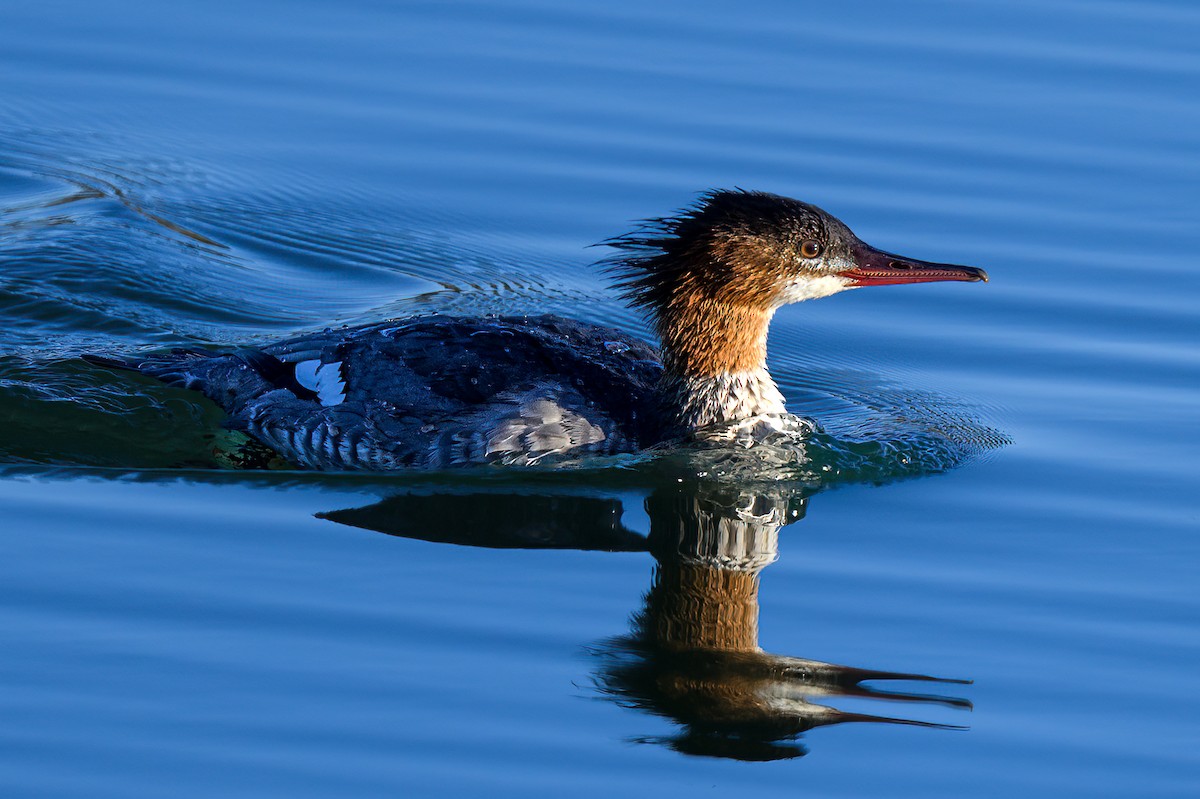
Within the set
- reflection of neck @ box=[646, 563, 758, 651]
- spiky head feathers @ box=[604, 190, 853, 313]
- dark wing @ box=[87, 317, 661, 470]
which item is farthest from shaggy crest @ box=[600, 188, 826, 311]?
reflection of neck @ box=[646, 563, 758, 651]

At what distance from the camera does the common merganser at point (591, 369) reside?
915 centimetres

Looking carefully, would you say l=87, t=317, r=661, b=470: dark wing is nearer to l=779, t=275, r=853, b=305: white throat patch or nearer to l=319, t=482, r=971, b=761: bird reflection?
l=319, t=482, r=971, b=761: bird reflection

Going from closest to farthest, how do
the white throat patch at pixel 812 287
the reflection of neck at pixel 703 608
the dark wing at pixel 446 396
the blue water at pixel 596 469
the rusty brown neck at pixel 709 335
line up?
the blue water at pixel 596 469, the reflection of neck at pixel 703 608, the dark wing at pixel 446 396, the white throat patch at pixel 812 287, the rusty brown neck at pixel 709 335

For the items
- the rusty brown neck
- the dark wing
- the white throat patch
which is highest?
the white throat patch

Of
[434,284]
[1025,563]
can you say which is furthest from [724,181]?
[1025,563]

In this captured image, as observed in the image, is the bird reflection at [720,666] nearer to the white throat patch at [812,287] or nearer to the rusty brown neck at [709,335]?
the rusty brown neck at [709,335]

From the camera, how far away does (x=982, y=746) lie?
6.47 metres

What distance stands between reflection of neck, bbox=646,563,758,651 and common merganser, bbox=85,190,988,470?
1302mm

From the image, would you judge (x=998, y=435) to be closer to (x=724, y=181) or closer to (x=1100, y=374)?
(x=1100, y=374)

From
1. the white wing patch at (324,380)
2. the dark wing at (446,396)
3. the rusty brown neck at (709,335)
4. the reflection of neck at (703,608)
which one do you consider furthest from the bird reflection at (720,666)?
the white wing patch at (324,380)

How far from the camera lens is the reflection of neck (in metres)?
7.44

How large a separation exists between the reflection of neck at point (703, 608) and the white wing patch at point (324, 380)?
232 cm

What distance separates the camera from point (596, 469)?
29.9 ft

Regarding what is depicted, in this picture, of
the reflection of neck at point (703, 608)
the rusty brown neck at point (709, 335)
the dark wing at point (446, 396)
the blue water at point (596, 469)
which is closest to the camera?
the blue water at point (596, 469)
